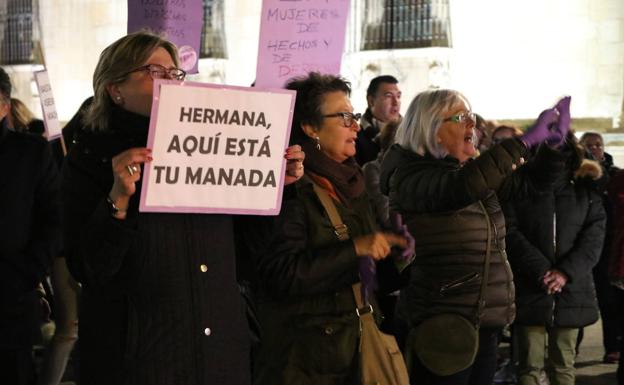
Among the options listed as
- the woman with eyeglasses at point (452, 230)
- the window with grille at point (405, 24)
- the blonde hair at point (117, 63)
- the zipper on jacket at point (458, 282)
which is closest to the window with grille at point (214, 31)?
the window with grille at point (405, 24)

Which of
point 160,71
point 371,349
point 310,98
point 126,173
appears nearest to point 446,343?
point 371,349

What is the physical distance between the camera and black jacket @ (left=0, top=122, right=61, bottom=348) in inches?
199

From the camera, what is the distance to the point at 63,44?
56.1ft

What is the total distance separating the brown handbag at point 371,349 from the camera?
13.6 ft

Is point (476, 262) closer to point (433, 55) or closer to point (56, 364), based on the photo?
point (56, 364)

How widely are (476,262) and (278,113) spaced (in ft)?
5.96

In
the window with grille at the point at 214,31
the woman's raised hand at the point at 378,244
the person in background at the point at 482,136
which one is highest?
the window with grille at the point at 214,31

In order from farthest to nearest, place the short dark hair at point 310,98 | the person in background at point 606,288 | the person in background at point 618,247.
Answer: the person in background at point 606,288, the person in background at point 618,247, the short dark hair at point 310,98

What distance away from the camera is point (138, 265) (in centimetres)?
352

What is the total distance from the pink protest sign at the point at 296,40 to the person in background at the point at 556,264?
165cm

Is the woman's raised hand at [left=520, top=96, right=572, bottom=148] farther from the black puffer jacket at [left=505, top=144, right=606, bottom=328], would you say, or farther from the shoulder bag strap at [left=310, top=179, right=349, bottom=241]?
the black puffer jacket at [left=505, top=144, right=606, bottom=328]

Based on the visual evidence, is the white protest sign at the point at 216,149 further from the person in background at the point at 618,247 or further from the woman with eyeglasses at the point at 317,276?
the person in background at the point at 618,247

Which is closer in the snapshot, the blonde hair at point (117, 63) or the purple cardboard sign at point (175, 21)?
the blonde hair at point (117, 63)

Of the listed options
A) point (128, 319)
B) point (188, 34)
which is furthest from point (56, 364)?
point (128, 319)
